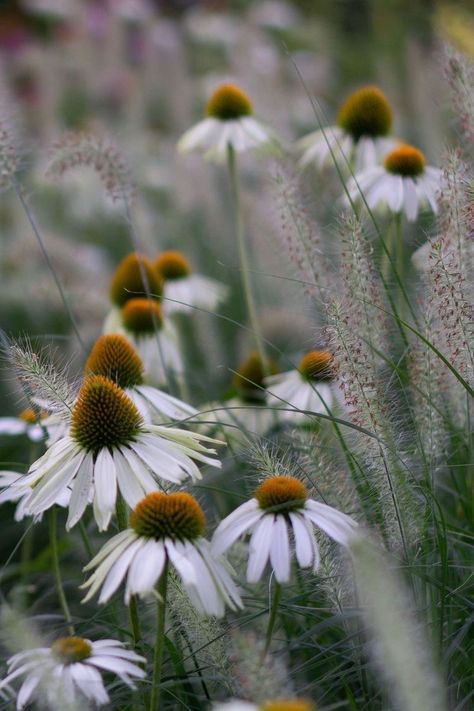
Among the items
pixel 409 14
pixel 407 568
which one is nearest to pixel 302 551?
pixel 407 568

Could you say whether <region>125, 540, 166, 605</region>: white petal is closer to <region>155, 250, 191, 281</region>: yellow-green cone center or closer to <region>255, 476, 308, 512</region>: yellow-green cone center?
<region>255, 476, 308, 512</region>: yellow-green cone center

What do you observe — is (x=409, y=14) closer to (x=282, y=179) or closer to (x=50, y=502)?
(x=282, y=179)

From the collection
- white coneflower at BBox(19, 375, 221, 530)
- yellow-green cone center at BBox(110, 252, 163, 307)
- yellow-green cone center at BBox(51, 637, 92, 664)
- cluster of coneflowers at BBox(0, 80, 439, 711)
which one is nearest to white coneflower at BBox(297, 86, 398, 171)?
cluster of coneflowers at BBox(0, 80, 439, 711)

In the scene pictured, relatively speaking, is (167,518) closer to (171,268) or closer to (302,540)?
(302,540)

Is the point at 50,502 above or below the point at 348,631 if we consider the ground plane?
above

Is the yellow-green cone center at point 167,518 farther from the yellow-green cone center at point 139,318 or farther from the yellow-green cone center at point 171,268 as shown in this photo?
the yellow-green cone center at point 171,268

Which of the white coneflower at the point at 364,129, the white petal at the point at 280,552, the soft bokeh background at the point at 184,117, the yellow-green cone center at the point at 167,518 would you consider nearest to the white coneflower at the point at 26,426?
the soft bokeh background at the point at 184,117
